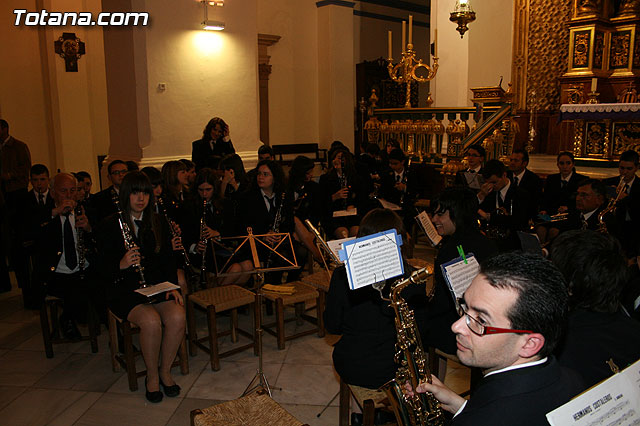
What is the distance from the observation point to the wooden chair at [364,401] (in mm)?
2443

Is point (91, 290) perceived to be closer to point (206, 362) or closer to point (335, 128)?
point (206, 362)

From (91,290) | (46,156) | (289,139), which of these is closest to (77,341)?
(91,290)

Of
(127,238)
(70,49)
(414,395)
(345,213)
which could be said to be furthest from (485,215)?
(70,49)

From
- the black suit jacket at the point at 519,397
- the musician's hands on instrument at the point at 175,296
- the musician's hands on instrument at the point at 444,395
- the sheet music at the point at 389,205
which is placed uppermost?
the black suit jacket at the point at 519,397

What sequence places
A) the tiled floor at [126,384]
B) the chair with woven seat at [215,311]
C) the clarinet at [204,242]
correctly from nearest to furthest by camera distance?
1. the tiled floor at [126,384]
2. the chair with woven seat at [215,311]
3. the clarinet at [204,242]

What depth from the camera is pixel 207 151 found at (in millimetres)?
7027

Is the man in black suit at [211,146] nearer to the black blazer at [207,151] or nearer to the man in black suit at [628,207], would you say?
the black blazer at [207,151]

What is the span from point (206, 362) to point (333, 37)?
9775 millimetres

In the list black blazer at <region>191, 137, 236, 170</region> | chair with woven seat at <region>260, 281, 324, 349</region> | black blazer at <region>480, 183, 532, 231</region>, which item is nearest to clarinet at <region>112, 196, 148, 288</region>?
chair with woven seat at <region>260, 281, 324, 349</region>

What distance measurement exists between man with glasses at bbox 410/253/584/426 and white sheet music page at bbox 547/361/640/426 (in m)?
0.10

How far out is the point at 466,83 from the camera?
445 inches

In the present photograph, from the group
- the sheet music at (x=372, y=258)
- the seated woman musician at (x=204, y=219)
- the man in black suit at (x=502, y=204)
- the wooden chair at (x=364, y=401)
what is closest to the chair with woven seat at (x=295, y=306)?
the seated woman musician at (x=204, y=219)

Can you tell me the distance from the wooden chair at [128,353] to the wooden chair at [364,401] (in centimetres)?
135

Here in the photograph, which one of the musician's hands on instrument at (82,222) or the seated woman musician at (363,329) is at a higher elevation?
the musician's hands on instrument at (82,222)
